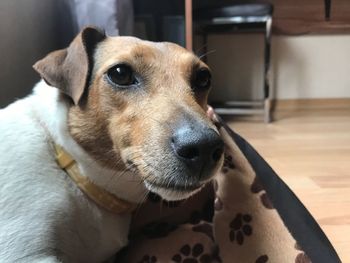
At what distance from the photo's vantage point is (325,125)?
3117mm

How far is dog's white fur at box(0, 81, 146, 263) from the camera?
972 millimetres

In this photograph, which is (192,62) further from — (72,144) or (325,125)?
(325,125)

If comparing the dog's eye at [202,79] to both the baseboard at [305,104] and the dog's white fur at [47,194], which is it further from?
the baseboard at [305,104]

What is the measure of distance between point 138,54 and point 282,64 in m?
2.75

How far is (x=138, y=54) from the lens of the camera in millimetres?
1090

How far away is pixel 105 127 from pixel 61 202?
0.19m

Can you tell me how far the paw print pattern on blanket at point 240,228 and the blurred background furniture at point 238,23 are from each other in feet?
6.49

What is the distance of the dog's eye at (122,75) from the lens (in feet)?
3.53

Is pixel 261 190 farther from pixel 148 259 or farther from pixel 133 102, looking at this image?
pixel 133 102

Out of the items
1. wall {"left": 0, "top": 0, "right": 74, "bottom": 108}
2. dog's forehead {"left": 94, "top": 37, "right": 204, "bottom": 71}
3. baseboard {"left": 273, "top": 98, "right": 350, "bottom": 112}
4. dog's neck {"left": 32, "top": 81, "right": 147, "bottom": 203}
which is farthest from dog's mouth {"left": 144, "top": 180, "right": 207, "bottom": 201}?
baseboard {"left": 273, "top": 98, "right": 350, "bottom": 112}

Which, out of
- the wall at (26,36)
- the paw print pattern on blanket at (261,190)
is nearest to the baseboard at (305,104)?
the wall at (26,36)

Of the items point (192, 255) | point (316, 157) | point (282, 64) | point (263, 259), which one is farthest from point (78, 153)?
point (282, 64)

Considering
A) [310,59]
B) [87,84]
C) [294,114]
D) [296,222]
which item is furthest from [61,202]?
[310,59]

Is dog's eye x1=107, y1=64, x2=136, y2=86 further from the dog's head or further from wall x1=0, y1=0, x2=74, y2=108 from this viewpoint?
wall x1=0, y1=0, x2=74, y2=108
